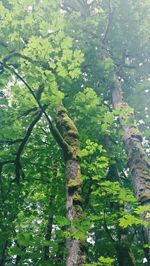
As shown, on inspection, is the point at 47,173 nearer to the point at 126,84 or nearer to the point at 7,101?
the point at 7,101

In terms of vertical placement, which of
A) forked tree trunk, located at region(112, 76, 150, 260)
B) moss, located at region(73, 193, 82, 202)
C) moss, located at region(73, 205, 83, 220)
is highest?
forked tree trunk, located at region(112, 76, 150, 260)

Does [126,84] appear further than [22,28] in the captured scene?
Yes

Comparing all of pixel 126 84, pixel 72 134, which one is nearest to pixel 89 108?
pixel 72 134

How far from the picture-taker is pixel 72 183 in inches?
234

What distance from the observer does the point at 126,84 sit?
13797 millimetres

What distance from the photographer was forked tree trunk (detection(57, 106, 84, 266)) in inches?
194

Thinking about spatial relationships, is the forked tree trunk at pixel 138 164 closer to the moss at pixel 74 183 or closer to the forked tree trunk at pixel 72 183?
the forked tree trunk at pixel 72 183

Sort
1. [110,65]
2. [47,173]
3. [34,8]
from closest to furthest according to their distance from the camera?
[47,173]
[34,8]
[110,65]

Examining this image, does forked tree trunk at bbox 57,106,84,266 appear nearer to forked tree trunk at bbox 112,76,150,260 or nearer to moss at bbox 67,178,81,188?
moss at bbox 67,178,81,188

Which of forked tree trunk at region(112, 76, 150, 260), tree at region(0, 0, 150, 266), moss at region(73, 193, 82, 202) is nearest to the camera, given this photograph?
moss at region(73, 193, 82, 202)

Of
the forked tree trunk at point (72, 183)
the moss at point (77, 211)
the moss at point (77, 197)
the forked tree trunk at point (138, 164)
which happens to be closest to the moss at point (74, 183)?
the forked tree trunk at point (72, 183)

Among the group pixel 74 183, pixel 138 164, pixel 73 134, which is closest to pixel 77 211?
pixel 74 183

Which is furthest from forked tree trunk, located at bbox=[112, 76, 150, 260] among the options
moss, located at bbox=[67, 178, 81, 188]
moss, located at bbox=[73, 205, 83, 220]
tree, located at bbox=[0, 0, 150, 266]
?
moss, located at bbox=[73, 205, 83, 220]

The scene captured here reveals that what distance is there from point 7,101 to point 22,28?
2335mm
